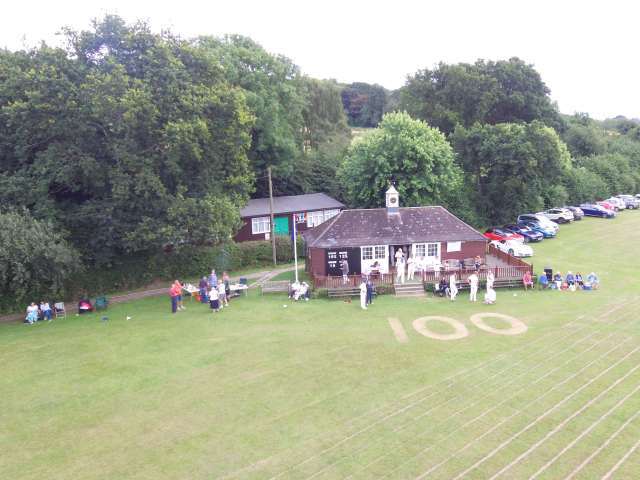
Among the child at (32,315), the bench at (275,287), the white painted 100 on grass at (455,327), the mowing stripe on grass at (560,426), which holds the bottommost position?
the mowing stripe on grass at (560,426)

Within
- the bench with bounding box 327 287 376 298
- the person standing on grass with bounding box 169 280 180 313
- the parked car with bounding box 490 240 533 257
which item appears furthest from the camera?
the parked car with bounding box 490 240 533 257

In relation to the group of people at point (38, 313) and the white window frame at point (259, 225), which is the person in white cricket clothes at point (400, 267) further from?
the group of people at point (38, 313)

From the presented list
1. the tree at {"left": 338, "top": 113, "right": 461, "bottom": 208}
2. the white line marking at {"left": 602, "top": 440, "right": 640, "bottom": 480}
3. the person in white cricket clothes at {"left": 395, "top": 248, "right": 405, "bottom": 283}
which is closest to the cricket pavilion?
the person in white cricket clothes at {"left": 395, "top": 248, "right": 405, "bottom": 283}

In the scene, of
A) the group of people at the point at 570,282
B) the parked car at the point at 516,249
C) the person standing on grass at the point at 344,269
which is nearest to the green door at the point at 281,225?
the person standing on grass at the point at 344,269

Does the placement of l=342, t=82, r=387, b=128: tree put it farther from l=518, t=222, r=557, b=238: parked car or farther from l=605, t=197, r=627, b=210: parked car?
l=518, t=222, r=557, b=238: parked car

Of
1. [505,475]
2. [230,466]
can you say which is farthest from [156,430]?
[505,475]

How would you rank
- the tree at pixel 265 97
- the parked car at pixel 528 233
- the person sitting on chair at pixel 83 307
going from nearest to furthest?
the person sitting on chair at pixel 83 307 → the parked car at pixel 528 233 → the tree at pixel 265 97

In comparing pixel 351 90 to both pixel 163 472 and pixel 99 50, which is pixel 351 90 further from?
pixel 163 472
